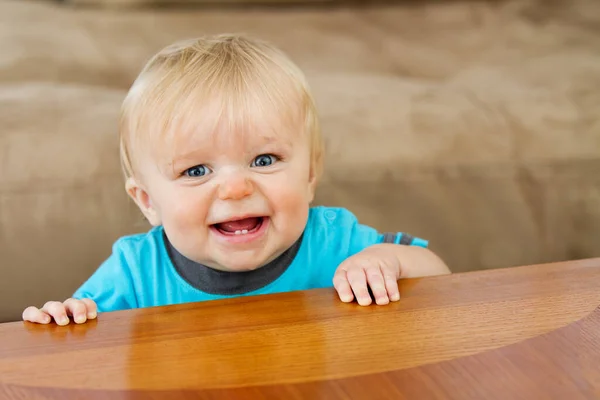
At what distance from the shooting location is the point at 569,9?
1962 millimetres

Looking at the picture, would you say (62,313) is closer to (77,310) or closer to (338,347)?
(77,310)

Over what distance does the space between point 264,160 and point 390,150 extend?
1.52ft

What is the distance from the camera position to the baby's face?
91cm

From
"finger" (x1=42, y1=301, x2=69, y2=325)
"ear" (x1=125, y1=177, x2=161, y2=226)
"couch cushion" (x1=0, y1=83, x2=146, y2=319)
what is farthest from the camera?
"couch cushion" (x1=0, y1=83, x2=146, y2=319)

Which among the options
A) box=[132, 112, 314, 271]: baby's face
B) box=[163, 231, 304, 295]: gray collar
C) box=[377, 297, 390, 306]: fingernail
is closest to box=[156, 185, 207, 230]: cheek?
box=[132, 112, 314, 271]: baby's face

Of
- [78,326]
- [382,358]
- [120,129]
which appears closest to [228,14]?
[120,129]

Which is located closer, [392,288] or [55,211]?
[392,288]

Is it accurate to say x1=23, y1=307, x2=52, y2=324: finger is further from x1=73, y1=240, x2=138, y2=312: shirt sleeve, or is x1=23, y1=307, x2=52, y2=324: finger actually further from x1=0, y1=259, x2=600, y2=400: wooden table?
x1=73, y1=240, x2=138, y2=312: shirt sleeve

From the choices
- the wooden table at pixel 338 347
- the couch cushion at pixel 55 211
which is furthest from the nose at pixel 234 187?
the couch cushion at pixel 55 211

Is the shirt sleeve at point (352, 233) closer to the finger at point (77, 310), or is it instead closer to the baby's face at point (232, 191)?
the baby's face at point (232, 191)

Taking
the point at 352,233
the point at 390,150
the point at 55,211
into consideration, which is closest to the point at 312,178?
the point at 352,233

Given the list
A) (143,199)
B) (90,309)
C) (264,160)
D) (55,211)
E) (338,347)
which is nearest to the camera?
(338,347)

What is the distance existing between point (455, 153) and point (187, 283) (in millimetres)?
531

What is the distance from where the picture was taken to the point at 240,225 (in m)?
0.96
